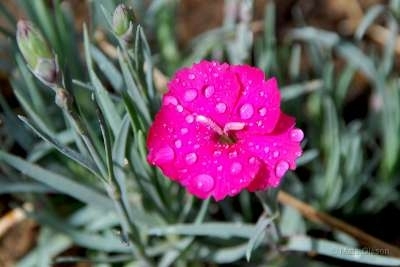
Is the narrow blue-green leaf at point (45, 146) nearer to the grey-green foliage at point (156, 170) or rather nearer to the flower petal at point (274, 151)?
the grey-green foliage at point (156, 170)

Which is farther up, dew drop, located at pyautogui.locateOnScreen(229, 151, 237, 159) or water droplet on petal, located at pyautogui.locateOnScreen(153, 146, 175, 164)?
water droplet on petal, located at pyautogui.locateOnScreen(153, 146, 175, 164)

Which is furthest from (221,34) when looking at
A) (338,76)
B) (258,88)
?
(258,88)

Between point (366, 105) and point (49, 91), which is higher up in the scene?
point (49, 91)

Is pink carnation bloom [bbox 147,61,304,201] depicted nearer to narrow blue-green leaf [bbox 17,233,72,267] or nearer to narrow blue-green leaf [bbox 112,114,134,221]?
narrow blue-green leaf [bbox 112,114,134,221]

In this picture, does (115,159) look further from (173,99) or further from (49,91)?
(49,91)

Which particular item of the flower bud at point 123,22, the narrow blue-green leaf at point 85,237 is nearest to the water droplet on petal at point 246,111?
the flower bud at point 123,22

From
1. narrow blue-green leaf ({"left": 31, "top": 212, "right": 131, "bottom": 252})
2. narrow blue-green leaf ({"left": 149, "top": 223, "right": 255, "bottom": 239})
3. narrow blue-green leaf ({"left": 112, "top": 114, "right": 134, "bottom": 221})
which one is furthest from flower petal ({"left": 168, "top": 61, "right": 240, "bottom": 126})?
narrow blue-green leaf ({"left": 31, "top": 212, "right": 131, "bottom": 252})
